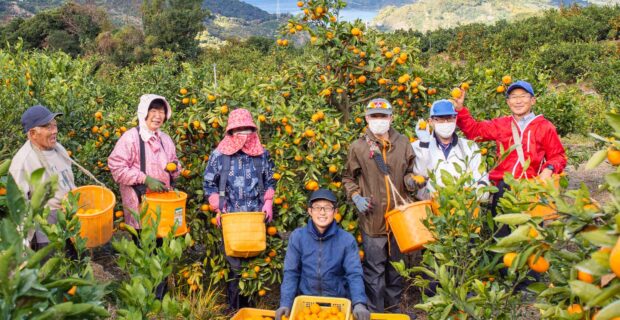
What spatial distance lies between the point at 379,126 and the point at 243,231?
1.05 meters

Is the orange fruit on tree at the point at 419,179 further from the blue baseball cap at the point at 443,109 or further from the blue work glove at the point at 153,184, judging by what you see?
the blue work glove at the point at 153,184

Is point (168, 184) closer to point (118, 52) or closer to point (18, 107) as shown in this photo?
point (18, 107)

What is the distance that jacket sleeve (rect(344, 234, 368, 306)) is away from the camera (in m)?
3.04

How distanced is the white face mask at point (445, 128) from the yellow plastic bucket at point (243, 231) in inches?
46.9

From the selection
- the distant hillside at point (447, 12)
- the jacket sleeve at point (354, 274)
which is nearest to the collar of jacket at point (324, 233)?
the jacket sleeve at point (354, 274)

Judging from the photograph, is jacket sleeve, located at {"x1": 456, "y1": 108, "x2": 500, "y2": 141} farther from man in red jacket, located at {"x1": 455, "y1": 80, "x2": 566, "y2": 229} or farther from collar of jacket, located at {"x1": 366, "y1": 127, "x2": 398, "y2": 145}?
collar of jacket, located at {"x1": 366, "y1": 127, "x2": 398, "y2": 145}

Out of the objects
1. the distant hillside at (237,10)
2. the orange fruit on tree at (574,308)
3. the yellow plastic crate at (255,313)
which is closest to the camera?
the orange fruit on tree at (574,308)

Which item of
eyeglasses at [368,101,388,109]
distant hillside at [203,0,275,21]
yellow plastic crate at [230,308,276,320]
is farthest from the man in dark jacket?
distant hillside at [203,0,275,21]

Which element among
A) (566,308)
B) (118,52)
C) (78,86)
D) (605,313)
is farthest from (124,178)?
(118,52)

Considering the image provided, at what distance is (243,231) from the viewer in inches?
130

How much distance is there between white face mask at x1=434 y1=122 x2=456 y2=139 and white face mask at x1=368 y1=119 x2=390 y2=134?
305 millimetres

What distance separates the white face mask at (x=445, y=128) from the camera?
343 centimetres

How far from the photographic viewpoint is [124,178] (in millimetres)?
3455

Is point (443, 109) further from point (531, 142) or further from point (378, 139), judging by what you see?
point (531, 142)
